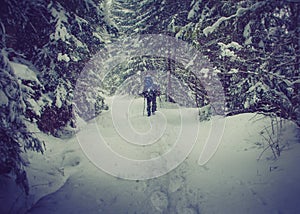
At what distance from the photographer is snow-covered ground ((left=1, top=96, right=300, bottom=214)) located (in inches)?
200

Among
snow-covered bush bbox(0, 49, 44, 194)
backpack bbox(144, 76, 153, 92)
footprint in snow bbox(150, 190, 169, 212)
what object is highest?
backpack bbox(144, 76, 153, 92)

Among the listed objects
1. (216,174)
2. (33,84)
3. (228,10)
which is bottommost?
(216,174)

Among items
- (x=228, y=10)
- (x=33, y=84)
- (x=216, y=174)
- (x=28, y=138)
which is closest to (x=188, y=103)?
(x=228, y=10)

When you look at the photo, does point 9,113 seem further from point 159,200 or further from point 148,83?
point 148,83

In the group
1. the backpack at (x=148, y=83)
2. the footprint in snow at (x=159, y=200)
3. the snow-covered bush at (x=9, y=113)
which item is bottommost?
the footprint in snow at (x=159, y=200)

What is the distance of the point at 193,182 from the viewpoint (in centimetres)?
613

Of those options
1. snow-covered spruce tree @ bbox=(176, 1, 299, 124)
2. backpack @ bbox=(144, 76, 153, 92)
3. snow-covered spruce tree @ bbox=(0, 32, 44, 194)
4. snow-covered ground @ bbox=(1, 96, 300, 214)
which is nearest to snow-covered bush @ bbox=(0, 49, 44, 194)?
snow-covered spruce tree @ bbox=(0, 32, 44, 194)

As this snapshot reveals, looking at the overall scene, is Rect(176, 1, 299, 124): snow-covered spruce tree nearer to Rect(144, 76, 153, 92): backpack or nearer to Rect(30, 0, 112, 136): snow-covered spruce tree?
Rect(30, 0, 112, 136): snow-covered spruce tree

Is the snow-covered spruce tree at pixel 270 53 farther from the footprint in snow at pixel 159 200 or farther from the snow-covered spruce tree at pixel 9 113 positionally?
the snow-covered spruce tree at pixel 9 113

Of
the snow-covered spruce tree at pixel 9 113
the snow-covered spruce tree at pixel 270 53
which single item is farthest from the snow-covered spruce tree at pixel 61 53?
the snow-covered spruce tree at pixel 270 53

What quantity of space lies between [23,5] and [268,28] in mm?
7591

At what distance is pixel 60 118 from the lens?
9.30 m

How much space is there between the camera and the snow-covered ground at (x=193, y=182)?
508cm

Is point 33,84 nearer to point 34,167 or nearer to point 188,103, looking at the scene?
point 34,167
